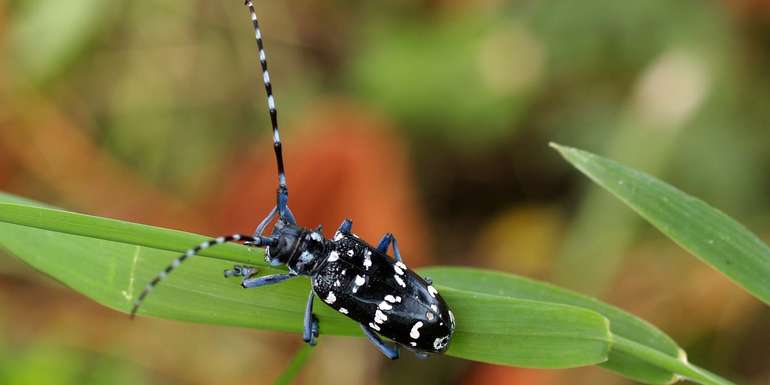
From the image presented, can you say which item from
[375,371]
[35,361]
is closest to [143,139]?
[35,361]

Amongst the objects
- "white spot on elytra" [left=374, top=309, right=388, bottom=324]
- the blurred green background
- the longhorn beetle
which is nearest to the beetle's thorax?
the longhorn beetle

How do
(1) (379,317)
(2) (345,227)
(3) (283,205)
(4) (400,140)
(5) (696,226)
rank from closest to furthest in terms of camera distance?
(5) (696,226), (1) (379,317), (3) (283,205), (2) (345,227), (4) (400,140)

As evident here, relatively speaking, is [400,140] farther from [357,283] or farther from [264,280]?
[264,280]

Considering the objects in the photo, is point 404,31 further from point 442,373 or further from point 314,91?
point 442,373

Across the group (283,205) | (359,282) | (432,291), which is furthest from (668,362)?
(283,205)

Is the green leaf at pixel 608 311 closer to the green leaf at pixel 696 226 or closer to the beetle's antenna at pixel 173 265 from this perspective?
the green leaf at pixel 696 226
